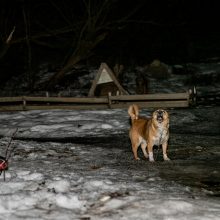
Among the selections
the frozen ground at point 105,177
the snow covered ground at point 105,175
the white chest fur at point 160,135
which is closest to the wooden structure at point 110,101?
the snow covered ground at point 105,175

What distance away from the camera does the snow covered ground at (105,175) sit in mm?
6242

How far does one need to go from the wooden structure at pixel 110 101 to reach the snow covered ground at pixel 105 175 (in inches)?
110

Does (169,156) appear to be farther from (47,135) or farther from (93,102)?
(93,102)

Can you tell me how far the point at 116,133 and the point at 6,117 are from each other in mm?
5451

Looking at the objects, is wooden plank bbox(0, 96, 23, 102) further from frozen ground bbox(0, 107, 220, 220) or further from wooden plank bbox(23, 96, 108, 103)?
frozen ground bbox(0, 107, 220, 220)

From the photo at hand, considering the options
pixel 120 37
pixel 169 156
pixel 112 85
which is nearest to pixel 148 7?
pixel 120 37

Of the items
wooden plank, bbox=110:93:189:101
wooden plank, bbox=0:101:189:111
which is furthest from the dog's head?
wooden plank, bbox=0:101:189:111

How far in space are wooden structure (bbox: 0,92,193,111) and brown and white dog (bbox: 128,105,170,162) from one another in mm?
7440

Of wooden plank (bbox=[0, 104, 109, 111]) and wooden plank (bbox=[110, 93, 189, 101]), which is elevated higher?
wooden plank (bbox=[110, 93, 189, 101])

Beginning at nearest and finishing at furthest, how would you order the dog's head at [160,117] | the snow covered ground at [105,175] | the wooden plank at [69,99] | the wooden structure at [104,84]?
1. the snow covered ground at [105,175]
2. the dog's head at [160,117]
3. the wooden plank at [69,99]
4. the wooden structure at [104,84]

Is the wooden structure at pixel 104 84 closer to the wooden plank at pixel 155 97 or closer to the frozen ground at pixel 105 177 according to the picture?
the wooden plank at pixel 155 97

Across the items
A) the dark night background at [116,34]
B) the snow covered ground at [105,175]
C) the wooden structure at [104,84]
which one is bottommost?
the snow covered ground at [105,175]

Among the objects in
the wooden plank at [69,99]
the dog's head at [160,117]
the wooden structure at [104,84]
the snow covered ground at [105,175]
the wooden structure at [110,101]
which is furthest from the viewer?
the wooden structure at [104,84]

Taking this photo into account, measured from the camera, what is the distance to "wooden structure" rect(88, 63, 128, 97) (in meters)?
18.7
